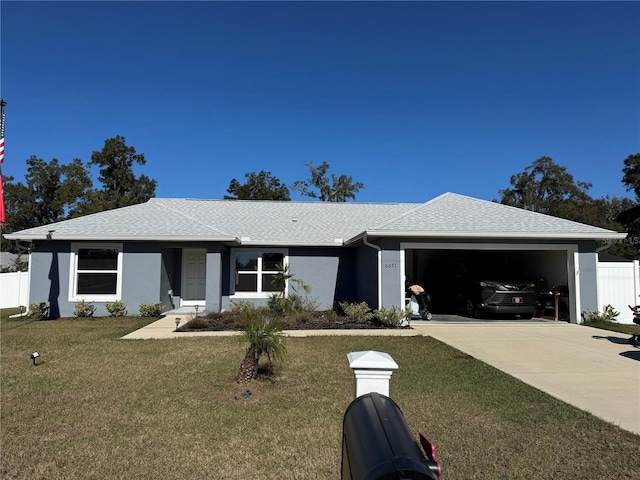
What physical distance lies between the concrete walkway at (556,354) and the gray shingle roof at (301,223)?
2.83 m

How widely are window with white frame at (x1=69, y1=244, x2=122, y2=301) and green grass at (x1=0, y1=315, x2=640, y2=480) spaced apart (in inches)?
258

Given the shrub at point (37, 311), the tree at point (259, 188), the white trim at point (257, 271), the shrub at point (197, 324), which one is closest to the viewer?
the shrub at point (197, 324)

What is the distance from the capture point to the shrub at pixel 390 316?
11586 mm

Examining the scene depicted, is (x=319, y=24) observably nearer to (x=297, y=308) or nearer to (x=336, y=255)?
(x=336, y=255)

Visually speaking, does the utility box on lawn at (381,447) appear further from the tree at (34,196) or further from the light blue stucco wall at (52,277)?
the tree at (34,196)

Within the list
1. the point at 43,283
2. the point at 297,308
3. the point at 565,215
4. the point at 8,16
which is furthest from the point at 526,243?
the point at 565,215

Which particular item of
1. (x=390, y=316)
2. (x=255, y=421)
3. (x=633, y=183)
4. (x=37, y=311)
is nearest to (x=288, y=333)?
(x=390, y=316)

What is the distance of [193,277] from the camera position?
15.9 metres

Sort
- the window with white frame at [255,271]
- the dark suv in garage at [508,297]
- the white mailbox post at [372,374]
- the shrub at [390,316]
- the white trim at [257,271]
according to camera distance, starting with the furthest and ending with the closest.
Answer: the window with white frame at [255,271]
the white trim at [257,271]
the dark suv in garage at [508,297]
the shrub at [390,316]
the white mailbox post at [372,374]

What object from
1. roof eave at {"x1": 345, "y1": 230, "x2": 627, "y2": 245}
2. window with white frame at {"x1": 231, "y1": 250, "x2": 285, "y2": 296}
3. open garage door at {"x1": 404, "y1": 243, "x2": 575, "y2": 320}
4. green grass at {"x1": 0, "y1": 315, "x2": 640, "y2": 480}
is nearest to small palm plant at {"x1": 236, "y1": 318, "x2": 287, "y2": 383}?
green grass at {"x1": 0, "y1": 315, "x2": 640, "y2": 480}

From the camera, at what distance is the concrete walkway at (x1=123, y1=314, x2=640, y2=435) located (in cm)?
534

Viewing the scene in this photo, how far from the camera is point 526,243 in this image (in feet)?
41.7

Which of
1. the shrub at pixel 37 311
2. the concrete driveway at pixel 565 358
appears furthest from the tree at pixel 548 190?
the shrub at pixel 37 311

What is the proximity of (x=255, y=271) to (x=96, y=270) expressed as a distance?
219 inches
